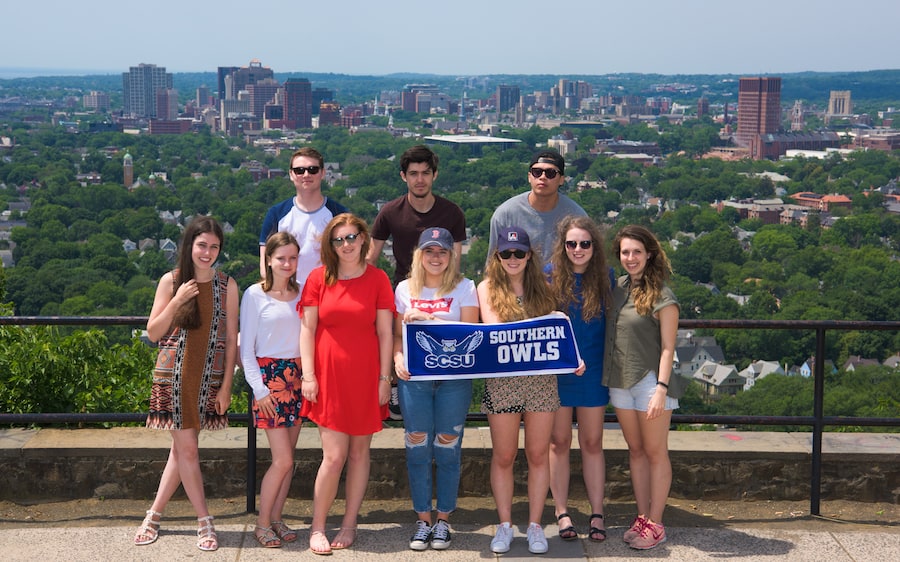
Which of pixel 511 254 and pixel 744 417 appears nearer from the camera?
pixel 511 254

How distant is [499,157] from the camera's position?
160125mm

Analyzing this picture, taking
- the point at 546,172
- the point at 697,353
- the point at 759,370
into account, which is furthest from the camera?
the point at 697,353

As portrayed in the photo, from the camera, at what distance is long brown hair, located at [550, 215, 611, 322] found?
171 inches

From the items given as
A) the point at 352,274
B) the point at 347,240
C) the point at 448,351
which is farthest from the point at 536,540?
the point at 347,240

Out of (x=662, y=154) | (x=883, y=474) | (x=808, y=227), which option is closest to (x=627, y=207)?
(x=808, y=227)

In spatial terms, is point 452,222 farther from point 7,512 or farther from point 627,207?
point 627,207

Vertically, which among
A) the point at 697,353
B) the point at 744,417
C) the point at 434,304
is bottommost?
the point at 697,353

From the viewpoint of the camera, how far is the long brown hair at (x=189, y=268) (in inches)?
166

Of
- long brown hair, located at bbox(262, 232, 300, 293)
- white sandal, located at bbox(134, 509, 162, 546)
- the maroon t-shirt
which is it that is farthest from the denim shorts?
white sandal, located at bbox(134, 509, 162, 546)

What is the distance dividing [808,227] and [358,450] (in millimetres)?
107704

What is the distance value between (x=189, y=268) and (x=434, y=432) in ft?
3.80

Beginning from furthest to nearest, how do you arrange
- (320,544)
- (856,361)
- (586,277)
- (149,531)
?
1. (856,361)
2. (586,277)
3. (149,531)
4. (320,544)

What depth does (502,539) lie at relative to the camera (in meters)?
4.19

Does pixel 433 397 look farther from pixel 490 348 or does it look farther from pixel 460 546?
pixel 460 546
